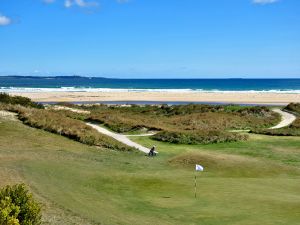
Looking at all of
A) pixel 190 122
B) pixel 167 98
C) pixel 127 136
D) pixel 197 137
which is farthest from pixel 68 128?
pixel 167 98

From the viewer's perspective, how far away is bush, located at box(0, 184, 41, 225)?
14.0m

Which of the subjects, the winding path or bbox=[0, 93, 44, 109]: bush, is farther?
bbox=[0, 93, 44, 109]: bush

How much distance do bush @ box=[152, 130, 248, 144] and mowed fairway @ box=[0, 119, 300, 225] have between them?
19.1ft

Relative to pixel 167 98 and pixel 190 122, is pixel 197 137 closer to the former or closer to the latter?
pixel 190 122

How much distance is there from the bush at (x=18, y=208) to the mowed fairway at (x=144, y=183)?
12.2ft

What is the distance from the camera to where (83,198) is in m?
24.2

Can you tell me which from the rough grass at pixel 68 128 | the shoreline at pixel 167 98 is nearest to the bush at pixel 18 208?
the rough grass at pixel 68 128

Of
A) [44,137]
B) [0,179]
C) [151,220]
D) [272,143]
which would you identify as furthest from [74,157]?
[272,143]

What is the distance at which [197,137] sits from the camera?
171 ft

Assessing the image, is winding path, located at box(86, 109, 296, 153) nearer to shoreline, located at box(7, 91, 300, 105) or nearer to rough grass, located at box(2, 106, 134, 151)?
rough grass, located at box(2, 106, 134, 151)

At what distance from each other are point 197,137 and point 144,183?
24275 millimetres

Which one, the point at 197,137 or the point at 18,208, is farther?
the point at 197,137

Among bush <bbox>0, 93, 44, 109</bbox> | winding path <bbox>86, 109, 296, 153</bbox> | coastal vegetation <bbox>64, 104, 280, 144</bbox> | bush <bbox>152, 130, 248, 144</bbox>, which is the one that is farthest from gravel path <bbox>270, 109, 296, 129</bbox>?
bush <bbox>0, 93, 44, 109</bbox>

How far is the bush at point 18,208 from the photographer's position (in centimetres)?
1398
